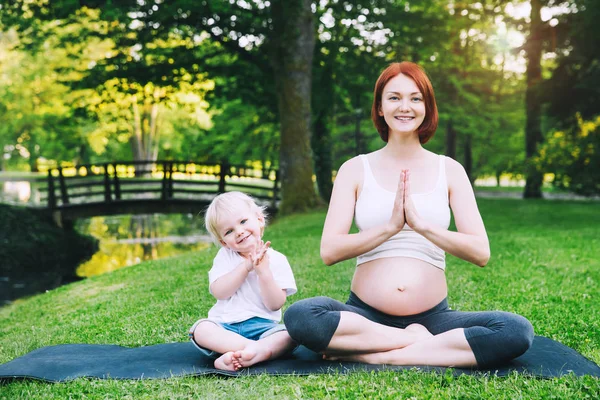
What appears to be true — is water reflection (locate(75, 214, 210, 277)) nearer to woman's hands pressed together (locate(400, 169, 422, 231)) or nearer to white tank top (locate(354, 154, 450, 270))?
white tank top (locate(354, 154, 450, 270))

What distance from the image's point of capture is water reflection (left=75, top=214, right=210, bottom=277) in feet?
47.6

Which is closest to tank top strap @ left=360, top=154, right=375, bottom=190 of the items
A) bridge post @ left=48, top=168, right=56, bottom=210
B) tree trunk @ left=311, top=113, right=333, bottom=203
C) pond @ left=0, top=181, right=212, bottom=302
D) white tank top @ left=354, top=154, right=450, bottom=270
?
white tank top @ left=354, top=154, right=450, bottom=270

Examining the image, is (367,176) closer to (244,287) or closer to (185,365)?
(244,287)

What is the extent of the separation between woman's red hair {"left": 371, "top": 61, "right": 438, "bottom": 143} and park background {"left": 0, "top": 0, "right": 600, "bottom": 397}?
1431 mm

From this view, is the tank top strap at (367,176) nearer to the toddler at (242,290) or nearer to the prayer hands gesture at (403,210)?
the prayer hands gesture at (403,210)

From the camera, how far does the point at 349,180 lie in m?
3.61

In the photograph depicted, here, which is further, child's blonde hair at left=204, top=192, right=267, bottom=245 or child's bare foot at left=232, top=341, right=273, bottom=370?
child's blonde hair at left=204, top=192, right=267, bottom=245

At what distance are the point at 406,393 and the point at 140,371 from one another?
1593 millimetres

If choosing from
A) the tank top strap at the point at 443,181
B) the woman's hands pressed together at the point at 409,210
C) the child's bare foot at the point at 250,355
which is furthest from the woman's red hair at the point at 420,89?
the child's bare foot at the point at 250,355

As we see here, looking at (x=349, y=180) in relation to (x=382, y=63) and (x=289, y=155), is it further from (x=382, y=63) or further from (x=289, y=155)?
(x=382, y=63)

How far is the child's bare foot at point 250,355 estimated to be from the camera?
3604mm

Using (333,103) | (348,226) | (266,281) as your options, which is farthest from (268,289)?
(333,103)

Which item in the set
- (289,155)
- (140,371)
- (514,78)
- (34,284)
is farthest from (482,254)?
(514,78)

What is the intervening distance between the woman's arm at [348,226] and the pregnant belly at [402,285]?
0.22 metres
